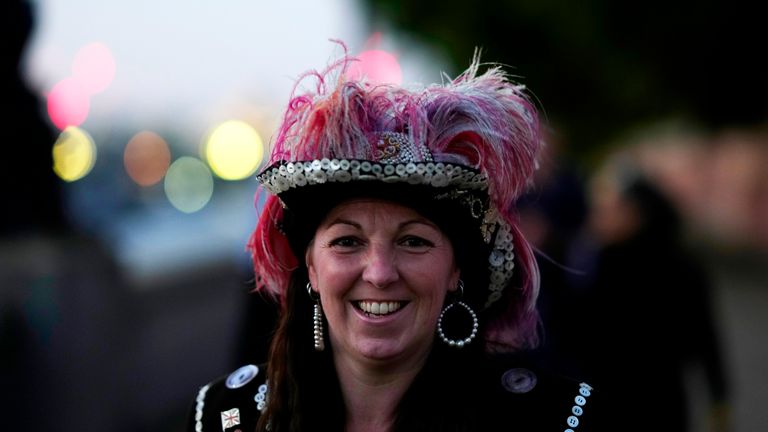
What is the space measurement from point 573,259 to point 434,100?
4.00m

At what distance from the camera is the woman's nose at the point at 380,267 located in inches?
108

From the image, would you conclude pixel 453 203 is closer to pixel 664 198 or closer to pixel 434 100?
pixel 434 100

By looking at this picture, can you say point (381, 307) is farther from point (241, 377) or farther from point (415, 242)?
point (241, 377)

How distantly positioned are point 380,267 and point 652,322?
3380 mm

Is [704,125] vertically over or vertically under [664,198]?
under

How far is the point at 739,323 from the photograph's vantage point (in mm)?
15523

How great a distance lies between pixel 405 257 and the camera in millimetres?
2812

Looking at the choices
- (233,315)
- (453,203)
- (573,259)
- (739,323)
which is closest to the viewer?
(453,203)

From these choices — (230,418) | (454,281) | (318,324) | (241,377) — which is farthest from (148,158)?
(454,281)

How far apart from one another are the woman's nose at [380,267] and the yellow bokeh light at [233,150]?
64.6ft

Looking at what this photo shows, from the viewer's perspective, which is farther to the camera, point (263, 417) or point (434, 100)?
point (263, 417)

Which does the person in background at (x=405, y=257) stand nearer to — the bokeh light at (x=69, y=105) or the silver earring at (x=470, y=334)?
the silver earring at (x=470, y=334)

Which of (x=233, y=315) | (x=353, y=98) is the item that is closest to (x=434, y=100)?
(x=353, y=98)

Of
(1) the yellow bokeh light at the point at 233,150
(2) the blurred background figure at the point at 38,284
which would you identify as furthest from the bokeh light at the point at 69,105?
(1) the yellow bokeh light at the point at 233,150
